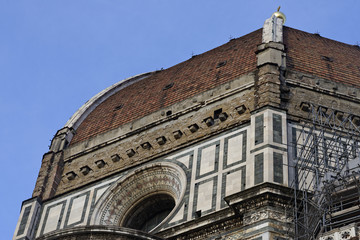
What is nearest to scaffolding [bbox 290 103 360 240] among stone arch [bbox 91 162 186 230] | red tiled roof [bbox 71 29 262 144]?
red tiled roof [bbox 71 29 262 144]

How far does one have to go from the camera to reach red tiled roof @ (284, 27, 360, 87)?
29.8 metres

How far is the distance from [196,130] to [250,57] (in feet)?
13.2

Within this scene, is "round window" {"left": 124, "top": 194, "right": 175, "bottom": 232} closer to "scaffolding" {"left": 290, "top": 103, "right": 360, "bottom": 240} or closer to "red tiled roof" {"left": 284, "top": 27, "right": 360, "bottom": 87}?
Answer: "scaffolding" {"left": 290, "top": 103, "right": 360, "bottom": 240}

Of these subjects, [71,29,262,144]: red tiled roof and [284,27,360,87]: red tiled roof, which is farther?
[71,29,262,144]: red tiled roof

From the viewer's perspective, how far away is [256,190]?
22562 mm

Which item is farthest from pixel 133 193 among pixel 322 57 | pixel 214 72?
pixel 322 57

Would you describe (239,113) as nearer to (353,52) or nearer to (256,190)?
(256,190)

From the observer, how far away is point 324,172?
23.5 m

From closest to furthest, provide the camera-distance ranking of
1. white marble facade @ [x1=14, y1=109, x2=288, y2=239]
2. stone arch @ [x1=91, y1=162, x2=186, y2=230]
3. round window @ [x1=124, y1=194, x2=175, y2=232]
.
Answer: white marble facade @ [x1=14, y1=109, x2=288, y2=239]
stone arch @ [x1=91, y1=162, x2=186, y2=230]
round window @ [x1=124, y1=194, x2=175, y2=232]

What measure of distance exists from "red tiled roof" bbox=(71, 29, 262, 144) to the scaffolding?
3868 millimetres

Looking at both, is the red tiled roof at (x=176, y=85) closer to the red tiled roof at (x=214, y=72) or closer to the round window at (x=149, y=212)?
the red tiled roof at (x=214, y=72)

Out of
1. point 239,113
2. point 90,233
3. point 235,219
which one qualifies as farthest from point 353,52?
point 90,233

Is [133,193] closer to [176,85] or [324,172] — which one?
[176,85]

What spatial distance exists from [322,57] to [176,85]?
5.09m
